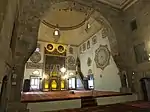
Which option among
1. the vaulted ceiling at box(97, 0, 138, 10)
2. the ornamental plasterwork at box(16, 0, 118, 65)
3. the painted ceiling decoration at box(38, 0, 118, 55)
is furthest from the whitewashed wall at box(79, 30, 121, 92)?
the ornamental plasterwork at box(16, 0, 118, 65)

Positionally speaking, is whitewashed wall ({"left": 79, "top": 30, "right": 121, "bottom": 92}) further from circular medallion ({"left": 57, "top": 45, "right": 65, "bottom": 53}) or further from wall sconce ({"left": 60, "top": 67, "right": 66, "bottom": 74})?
circular medallion ({"left": 57, "top": 45, "right": 65, "bottom": 53})

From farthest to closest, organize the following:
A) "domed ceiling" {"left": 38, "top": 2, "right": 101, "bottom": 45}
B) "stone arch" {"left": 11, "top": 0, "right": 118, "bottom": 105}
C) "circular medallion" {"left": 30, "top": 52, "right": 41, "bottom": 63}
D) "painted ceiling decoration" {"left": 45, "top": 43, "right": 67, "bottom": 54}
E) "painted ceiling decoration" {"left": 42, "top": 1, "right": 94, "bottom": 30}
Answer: "painted ceiling decoration" {"left": 45, "top": 43, "right": 67, "bottom": 54}, "circular medallion" {"left": 30, "top": 52, "right": 41, "bottom": 63}, "domed ceiling" {"left": 38, "top": 2, "right": 101, "bottom": 45}, "painted ceiling decoration" {"left": 42, "top": 1, "right": 94, "bottom": 30}, "stone arch" {"left": 11, "top": 0, "right": 118, "bottom": 105}

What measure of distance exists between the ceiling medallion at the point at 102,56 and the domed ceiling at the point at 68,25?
2.42 m

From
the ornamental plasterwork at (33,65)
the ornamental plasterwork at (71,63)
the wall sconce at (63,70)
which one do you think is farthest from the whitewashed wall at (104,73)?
the ornamental plasterwork at (33,65)

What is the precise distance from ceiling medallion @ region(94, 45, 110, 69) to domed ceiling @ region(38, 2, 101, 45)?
7.94ft

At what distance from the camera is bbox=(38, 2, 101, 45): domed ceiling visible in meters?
12.8

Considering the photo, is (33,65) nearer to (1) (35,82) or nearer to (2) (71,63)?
(1) (35,82)

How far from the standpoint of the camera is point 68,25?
15.4 m

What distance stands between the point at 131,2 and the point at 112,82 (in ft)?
21.9

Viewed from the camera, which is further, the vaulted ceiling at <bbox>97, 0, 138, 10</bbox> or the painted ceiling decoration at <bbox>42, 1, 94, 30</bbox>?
the painted ceiling decoration at <bbox>42, 1, 94, 30</bbox>

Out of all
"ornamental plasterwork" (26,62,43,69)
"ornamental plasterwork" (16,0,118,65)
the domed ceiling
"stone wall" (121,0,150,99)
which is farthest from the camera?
"ornamental plasterwork" (26,62,43,69)

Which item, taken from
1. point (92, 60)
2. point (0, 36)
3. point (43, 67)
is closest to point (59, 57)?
point (43, 67)

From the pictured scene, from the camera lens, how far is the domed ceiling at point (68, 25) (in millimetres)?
12773

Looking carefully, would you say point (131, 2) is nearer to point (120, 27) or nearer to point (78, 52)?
point (120, 27)
